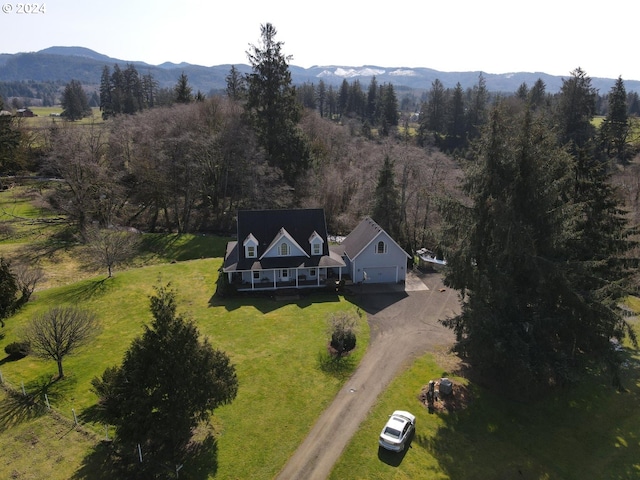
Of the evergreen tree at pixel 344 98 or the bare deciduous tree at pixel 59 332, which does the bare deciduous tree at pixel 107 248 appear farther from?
the evergreen tree at pixel 344 98

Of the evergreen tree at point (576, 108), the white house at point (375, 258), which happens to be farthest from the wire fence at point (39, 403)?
the evergreen tree at point (576, 108)

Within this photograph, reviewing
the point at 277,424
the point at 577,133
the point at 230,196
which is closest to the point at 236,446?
the point at 277,424

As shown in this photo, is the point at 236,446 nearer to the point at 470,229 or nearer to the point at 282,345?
the point at 282,345

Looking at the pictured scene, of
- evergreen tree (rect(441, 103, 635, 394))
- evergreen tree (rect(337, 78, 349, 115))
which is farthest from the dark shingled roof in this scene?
evergreen tree (rect(337, 78, 349, 115))

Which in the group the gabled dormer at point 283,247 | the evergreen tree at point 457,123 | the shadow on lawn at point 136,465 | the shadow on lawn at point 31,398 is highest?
the evergreen tree at point 457,123

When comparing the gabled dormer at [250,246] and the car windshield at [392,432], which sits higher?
the gabled dormer at [250,246]

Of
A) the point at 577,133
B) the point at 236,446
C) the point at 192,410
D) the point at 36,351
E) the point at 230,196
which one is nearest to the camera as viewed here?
the point at 192,410

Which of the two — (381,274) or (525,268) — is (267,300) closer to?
(381,274)
